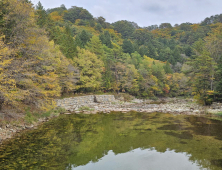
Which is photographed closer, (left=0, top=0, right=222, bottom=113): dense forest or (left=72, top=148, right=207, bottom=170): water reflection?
(left=72, top=148, right=207, bottom=170): water reflection

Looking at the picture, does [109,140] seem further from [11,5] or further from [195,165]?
[11,5]

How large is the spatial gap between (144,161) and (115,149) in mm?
2030

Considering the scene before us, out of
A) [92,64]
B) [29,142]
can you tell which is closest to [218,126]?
[29,142]

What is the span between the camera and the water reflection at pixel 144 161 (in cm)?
722

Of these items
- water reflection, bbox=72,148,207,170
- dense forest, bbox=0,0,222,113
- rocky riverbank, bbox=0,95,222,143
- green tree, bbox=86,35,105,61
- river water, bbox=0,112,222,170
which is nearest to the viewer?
water reflection, bbox=72,148,207,170

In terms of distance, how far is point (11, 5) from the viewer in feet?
44.8

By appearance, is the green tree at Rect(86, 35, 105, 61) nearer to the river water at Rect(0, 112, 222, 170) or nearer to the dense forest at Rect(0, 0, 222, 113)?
the dense forest at Rect(0, 0, 222, 113)

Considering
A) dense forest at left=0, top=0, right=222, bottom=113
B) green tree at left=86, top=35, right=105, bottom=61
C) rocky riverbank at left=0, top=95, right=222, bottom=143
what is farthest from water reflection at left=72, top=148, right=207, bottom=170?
green tree at left=86, top=35, right=105, bottom=61

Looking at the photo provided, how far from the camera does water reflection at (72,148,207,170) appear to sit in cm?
722

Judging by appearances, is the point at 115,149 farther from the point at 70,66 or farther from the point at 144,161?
the point at 70,66

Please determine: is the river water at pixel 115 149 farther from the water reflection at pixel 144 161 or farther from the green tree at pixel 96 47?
the green tree at pixel 96 47

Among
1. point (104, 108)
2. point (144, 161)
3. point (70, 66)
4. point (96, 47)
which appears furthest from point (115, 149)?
point (96, 47)

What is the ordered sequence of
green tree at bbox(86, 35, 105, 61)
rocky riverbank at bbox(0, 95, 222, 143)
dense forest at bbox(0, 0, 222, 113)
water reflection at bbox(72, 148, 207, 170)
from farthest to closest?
green tree at bbox(86, 35, 105, 61) < dense forest at bbox(0, 0, 222, 113) < rocky riverbank at bbox(0, 95, 222, 143) < water reflection at bbox(72, 148, 207, 170)

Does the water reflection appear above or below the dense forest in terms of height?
below
